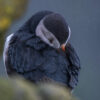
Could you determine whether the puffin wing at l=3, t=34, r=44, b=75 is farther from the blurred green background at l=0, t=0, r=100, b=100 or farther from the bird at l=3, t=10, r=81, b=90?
the blurred green background at l=0, t=0, r=100, b=100

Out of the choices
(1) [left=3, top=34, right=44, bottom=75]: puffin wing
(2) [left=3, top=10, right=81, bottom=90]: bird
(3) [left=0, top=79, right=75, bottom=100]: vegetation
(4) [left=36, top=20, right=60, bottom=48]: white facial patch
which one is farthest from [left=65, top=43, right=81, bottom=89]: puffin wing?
(3) [left=0, top=79, right=75, bottom=100]: vegetation

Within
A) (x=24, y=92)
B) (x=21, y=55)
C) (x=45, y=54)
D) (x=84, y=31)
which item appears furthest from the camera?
(x=84, y=31)

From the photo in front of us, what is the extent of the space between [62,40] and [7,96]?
2.31m

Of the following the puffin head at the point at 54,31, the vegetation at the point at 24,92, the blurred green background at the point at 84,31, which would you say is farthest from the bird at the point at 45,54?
the blurred green background at the point at 84,31

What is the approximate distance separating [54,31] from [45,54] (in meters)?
0.20

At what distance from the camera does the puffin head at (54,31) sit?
325 centimetres

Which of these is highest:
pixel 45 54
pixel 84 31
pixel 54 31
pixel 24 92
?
pixel 24 92

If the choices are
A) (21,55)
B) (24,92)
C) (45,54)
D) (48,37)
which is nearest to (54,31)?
(48,37)

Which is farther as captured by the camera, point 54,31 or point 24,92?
point 54,31

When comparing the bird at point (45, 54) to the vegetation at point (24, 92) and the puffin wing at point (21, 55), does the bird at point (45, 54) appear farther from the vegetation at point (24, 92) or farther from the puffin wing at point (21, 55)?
the vegetation at point (24, 92)

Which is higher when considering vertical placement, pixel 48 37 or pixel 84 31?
pixel 48 37

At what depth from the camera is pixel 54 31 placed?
3262 mm

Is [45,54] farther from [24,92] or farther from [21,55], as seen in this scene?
[24,92]

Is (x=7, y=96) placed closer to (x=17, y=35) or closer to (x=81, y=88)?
(x=17, y=35)
